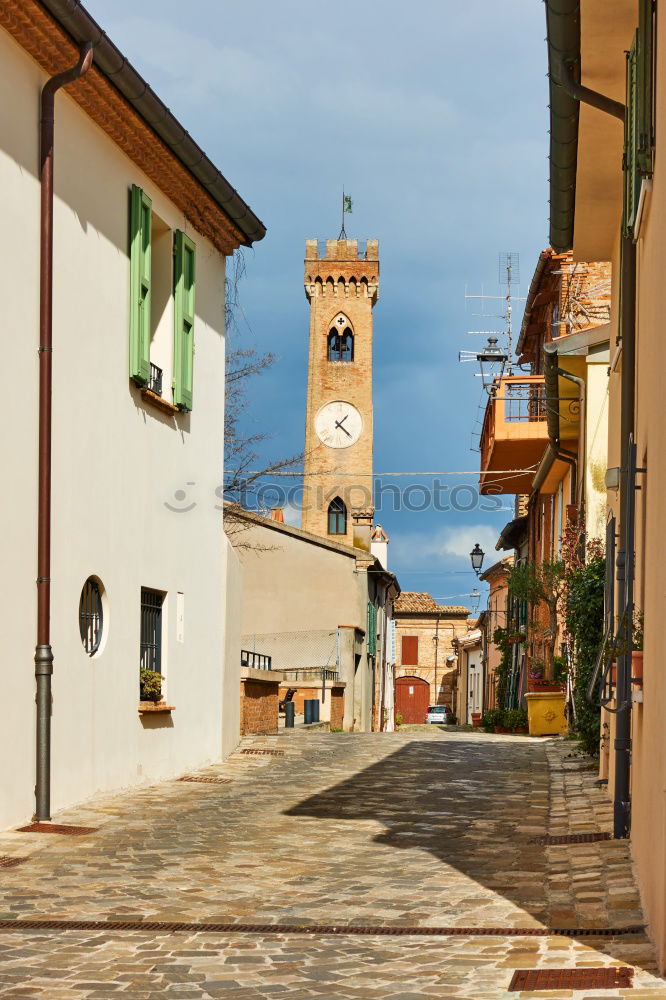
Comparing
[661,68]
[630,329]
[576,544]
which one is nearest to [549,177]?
[630,329]

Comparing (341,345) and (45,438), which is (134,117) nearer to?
(45,438)

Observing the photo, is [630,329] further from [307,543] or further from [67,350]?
[307,543]

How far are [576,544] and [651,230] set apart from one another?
9680mm

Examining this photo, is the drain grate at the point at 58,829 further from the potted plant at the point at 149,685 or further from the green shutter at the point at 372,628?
the green shutter at the point at 372,628

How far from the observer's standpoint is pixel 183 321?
13.0 m

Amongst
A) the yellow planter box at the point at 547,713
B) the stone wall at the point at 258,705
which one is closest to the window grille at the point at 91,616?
the stone wall at the point at 258,705

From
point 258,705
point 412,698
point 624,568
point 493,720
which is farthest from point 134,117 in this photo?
point 412,698

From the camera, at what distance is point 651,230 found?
666 centimetres

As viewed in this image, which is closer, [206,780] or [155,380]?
[206,780]

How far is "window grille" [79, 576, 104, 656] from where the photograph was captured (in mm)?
10482

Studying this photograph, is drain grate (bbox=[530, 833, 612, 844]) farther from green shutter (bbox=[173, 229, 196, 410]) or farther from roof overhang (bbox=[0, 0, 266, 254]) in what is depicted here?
roof overhang (bbox=[0, 0, 266, 254])

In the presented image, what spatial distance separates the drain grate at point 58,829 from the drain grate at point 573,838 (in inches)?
121

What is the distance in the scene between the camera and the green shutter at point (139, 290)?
11.4 meters

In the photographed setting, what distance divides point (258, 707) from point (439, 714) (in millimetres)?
42506
